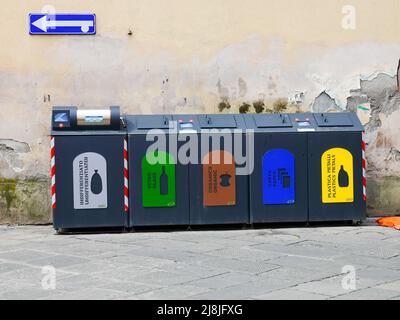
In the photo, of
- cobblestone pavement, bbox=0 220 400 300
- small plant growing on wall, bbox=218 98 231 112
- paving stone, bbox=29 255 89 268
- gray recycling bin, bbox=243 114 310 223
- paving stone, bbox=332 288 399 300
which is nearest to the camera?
paving stone, bbox=332 288 399 300

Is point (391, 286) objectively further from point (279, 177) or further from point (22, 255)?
point (22, 255)

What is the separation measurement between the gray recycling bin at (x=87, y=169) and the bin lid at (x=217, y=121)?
3.44ft

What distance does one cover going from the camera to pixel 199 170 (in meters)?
9.64

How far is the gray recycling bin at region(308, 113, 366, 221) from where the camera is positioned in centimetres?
978

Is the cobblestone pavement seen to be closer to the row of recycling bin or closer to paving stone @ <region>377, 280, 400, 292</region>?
paving stone @ <region>377, 280, 400, 292</region>

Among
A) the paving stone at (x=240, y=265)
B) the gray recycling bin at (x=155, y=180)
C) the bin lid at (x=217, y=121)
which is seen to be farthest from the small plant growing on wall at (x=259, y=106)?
the paving stone at (x=240, y=265)

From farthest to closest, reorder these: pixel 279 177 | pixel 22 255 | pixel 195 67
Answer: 1. pixel 195 67
2. pixel 279 177
3. pixel 22 255

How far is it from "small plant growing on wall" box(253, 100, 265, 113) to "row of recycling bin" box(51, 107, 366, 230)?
2.31 ft

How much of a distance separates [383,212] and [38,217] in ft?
15.5

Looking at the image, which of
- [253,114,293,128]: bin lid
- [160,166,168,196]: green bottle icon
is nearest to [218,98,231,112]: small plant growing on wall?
[253,114,293,128]: bin lid

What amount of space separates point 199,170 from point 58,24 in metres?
2.79

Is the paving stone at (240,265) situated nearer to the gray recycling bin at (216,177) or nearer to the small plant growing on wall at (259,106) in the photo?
the gray recycling bin at (216,177)

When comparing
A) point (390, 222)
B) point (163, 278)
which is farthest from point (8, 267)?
point (390, 222)
